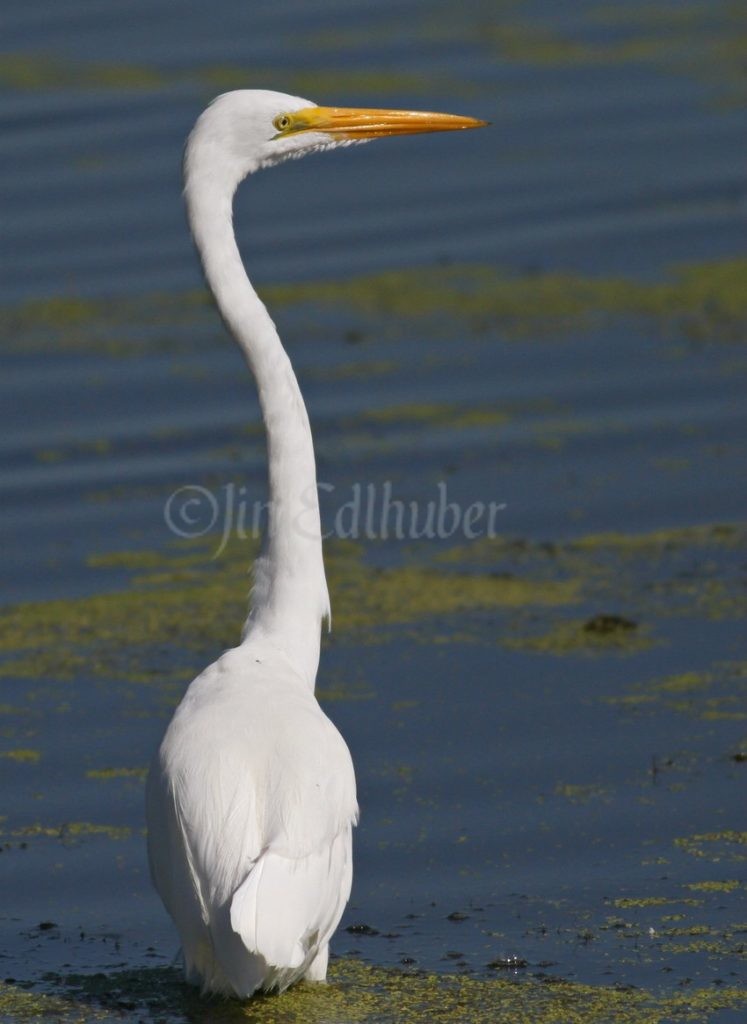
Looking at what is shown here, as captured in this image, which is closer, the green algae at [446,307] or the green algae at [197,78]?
the green algae at [446,307]

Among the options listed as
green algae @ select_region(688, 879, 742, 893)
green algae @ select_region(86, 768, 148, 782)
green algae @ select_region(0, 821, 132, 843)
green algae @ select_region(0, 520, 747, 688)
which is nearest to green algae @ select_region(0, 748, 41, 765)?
green algae @ select_region(86, 768, 148, 782)

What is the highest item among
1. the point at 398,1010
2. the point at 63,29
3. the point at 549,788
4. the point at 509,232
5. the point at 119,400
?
the point at 63,29

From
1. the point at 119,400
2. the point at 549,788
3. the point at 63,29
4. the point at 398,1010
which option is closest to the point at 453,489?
the point at 119,400

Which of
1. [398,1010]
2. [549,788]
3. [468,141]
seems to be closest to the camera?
[398,1010]

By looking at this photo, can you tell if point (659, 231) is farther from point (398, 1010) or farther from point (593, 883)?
point (398, 1010)

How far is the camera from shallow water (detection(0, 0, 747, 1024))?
4488 millimetres

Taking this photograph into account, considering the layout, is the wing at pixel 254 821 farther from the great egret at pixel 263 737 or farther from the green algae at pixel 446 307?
the green algae at pixel 446 307

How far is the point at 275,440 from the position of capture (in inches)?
175

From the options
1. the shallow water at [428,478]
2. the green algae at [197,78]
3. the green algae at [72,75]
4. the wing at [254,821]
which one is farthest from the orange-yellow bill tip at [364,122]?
the green algae at [72,75]

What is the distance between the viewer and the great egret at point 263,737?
3811 millimetres

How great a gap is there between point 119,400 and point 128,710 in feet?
8.32

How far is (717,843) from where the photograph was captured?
185 inches

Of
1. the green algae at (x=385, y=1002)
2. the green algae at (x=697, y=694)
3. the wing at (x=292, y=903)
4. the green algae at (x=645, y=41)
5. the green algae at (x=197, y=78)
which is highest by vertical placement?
the green algae at (x=645, y=41)

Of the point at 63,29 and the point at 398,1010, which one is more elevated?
the point at 63,29
